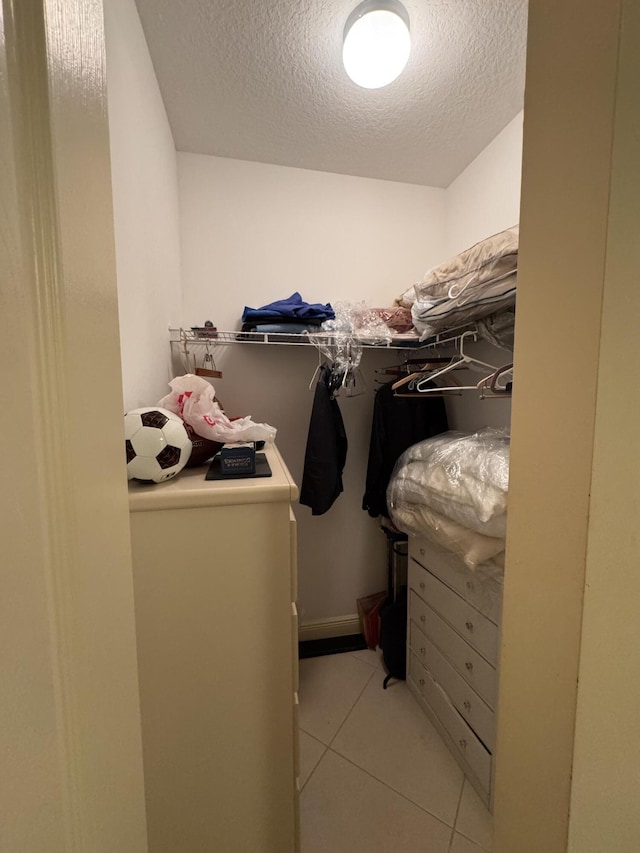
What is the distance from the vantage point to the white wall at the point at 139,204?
32.5 inches

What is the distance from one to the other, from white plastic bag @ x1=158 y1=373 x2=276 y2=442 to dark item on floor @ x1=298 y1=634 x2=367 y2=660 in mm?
1399

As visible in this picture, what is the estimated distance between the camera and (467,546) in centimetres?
107

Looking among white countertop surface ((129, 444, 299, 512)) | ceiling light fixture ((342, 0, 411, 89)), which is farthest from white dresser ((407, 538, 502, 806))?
ceiling light fixture ((342, 0, 411, 89))

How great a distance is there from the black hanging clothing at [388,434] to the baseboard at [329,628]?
0.70 meters

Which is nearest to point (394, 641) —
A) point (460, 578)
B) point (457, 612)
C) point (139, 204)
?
point (457, 612)

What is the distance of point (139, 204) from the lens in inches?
39.0

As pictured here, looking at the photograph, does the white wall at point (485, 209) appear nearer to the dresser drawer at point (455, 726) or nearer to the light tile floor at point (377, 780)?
the dresser drawer at point (455, 726)

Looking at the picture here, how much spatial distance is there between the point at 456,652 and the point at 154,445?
129 centimetres

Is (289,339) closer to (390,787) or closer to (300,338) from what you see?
(300,338)

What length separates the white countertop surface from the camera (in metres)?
0.70

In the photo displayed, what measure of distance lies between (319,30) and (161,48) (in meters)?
0.55

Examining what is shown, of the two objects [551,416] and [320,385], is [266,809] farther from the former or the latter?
[320,385]

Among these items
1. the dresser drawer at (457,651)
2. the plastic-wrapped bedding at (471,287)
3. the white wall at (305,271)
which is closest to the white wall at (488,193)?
the white wall at (305,271)

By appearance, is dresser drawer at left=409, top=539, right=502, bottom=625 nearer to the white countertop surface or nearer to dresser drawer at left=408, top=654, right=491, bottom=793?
dresser drawer at left=408, top=654, right=491, bottom=793
